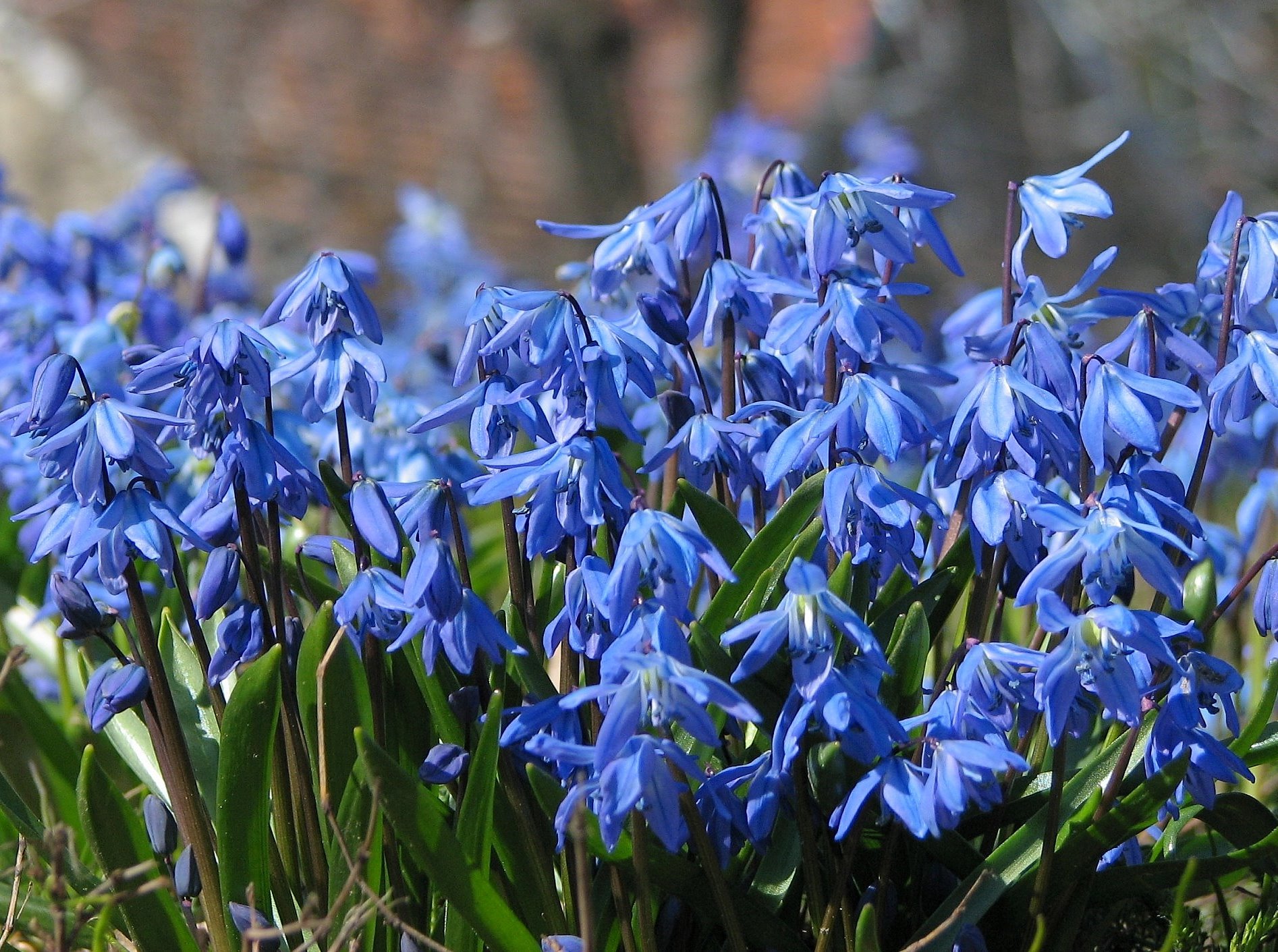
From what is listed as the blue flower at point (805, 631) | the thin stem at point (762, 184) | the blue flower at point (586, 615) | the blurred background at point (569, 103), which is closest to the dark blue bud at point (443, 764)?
the blue flower at point (586, 615)

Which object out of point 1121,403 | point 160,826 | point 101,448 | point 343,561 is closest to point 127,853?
point 160,826

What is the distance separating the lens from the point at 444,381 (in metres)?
3.60

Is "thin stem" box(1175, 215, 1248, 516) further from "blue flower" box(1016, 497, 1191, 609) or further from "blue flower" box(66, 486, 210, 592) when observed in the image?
"blue flower" box(66, 486, 210, 592)

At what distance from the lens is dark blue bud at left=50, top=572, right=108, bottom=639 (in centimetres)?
153

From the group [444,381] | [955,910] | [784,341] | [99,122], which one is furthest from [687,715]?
[99,122]

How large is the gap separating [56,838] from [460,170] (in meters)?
9.01

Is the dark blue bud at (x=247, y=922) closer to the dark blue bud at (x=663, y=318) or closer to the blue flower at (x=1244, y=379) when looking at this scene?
the dark blue bud at (x=663, y=318)

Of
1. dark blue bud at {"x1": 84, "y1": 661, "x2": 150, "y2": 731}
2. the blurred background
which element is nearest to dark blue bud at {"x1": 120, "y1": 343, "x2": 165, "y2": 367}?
dark blue bud at {"x1": 84, "y1": 661, "x2": 150, "y2": 731}

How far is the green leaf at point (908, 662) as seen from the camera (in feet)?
4.89

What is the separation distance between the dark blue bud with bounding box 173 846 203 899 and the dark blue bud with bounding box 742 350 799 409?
925 mm

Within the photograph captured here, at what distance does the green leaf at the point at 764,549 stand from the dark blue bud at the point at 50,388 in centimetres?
76

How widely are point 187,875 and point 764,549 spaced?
80cm

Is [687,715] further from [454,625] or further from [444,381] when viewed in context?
[444,381]

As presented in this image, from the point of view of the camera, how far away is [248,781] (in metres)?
1.52
